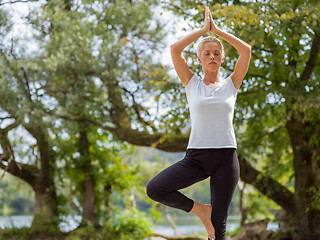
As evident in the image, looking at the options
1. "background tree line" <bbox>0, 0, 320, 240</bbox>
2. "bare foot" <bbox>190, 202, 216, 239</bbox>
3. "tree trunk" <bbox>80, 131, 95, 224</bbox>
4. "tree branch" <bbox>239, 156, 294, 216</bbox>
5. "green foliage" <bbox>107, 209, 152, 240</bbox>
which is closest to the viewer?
"bare foot" <bbox>190, 202, 216, 239</bbox>

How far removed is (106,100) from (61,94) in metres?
1.03

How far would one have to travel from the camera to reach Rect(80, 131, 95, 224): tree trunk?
943cm

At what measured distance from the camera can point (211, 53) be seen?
250 centimetres

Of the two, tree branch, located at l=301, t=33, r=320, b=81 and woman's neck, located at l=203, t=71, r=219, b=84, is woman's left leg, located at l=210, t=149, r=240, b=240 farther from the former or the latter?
tree branch, located at l=301, t=33, r=320, b=81

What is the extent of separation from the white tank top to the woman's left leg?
4.2 inches

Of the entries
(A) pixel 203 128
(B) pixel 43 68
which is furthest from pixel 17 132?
(A) pixel 203 128

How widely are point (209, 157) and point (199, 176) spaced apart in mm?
132

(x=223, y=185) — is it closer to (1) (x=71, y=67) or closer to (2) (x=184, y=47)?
(2) (x=184, y=47)

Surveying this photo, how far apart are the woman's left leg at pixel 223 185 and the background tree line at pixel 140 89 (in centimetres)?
267

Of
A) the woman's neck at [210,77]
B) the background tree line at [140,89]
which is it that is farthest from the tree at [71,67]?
the woman's neck at [210,77]

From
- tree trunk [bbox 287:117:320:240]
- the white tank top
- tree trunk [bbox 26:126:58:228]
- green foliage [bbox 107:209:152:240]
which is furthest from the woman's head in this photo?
green foliage [bbox 107:209:152:240]

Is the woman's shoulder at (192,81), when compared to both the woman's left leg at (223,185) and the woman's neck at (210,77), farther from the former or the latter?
the woman's left leg at (223,185)

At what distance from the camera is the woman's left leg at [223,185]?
2395 mm

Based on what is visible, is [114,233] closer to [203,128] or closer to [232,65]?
[232,65]
